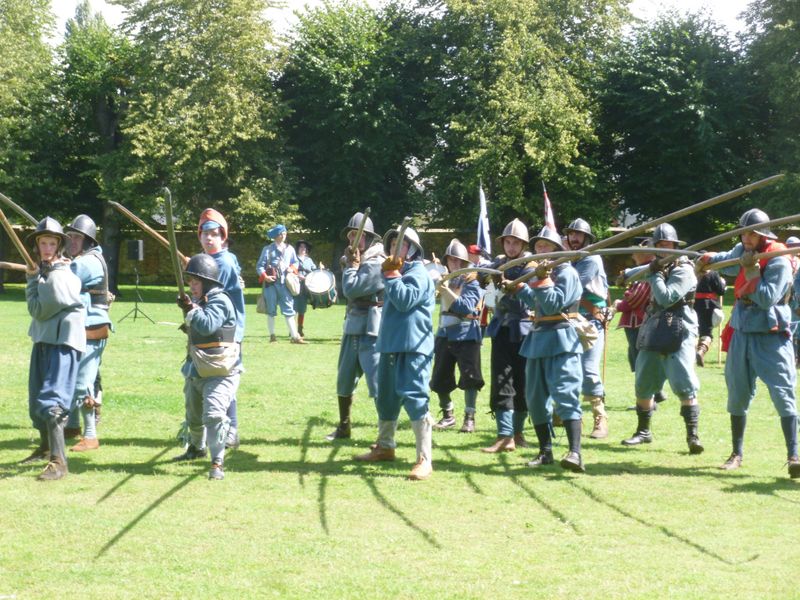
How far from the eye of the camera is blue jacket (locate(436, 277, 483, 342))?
10.5m

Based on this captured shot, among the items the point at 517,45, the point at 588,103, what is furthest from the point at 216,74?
the point at 588,103

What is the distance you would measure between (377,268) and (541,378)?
6.18 ft

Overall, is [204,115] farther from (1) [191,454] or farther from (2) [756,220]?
(2) [756,220]

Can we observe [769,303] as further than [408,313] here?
No

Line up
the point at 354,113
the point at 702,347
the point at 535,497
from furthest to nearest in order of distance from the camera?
1. the point at 354,113
2. the point at 702,347
3. the point at 535,497

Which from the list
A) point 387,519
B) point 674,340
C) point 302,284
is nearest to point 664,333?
point 674,340

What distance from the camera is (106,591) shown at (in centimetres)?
532

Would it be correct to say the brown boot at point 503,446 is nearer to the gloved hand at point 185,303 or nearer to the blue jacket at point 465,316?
the blue jacket at point 465,316

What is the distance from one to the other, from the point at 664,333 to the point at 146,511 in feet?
16.1

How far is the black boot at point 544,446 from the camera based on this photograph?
8789mm

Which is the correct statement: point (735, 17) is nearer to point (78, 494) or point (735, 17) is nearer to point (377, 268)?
point (377, 268)

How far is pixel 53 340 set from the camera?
8062 mm

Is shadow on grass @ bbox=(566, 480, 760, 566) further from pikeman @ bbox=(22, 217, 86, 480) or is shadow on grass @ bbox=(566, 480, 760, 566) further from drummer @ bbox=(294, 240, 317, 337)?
drummer @ bbox=(294, 240, 317, 337)

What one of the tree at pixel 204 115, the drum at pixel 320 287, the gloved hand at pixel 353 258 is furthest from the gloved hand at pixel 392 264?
the tree at pixel 204 115
